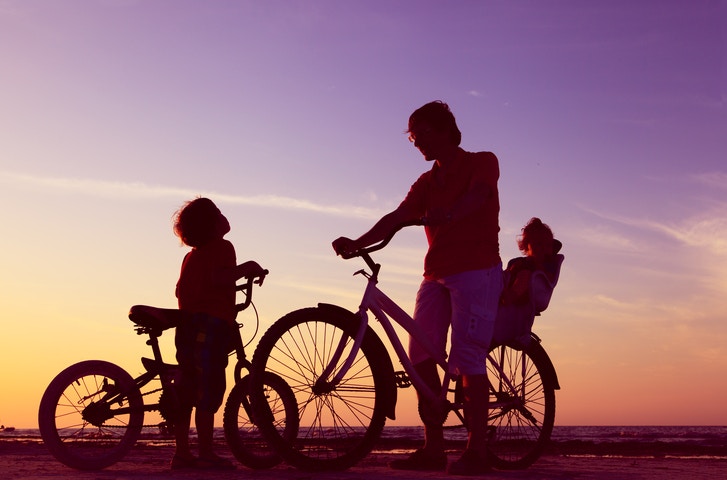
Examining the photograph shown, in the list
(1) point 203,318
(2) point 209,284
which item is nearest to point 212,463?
(1) point 203,318

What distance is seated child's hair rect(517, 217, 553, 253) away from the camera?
622 cm

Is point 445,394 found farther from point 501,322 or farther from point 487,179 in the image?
point 487,179

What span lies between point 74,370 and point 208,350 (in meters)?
0.98

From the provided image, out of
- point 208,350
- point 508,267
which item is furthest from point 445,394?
point 208,350

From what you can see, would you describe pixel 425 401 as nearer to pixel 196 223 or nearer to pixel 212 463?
pixel 212 463

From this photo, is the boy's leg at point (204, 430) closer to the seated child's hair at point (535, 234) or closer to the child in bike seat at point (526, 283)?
the child in bike seat at point (526, 283)

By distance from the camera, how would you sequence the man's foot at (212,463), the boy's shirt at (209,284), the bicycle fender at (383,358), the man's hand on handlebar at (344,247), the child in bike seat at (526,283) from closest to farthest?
1. the bicycle fender at (383,358)
2. the man's hand on handlebar at (344,247)
3. the man's foot at (212,463)
4. the boy's shirt at (209,284)
5. the child in bike seat at (526,283)

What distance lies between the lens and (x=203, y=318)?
5.80 m

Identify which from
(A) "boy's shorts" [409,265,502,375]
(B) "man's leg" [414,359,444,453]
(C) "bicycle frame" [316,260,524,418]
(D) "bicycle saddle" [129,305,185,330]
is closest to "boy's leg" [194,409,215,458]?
(D) "bicycle saddle" [129,305,185,330]

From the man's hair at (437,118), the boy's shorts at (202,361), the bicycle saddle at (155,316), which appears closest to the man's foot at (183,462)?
the boy's shorts at (202,361)

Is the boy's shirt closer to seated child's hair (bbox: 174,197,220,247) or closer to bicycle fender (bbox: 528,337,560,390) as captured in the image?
seated child's hair (bbox: 174,197,220,247)

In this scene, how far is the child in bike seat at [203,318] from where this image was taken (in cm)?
570

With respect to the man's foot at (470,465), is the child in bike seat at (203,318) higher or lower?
higher

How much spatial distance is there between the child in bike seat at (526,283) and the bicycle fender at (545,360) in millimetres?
153
